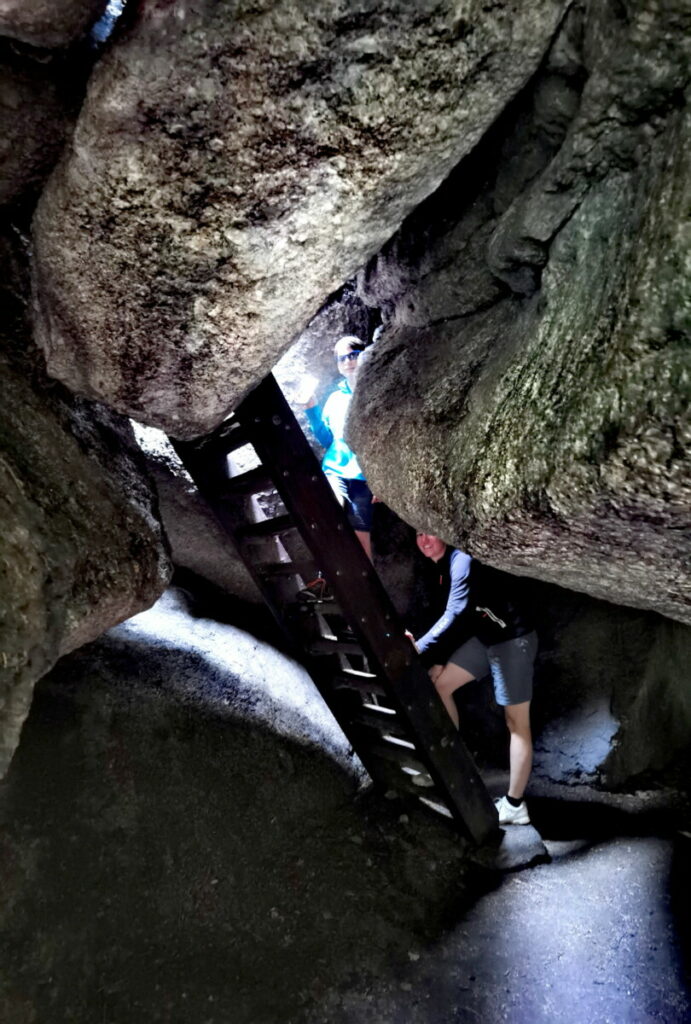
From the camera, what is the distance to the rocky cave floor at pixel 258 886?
2.82m

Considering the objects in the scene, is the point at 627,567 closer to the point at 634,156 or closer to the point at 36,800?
the point at 634,156

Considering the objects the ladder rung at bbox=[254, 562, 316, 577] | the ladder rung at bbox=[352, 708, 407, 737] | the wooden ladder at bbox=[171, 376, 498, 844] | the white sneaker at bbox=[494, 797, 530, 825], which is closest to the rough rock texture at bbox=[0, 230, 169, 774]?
the wooden ladder at bbox=[171, 376, 498, 844]

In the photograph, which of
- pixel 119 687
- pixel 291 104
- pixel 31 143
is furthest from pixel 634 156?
pixel 119 687

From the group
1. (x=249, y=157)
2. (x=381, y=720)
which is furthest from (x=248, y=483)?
(x=249, y=157)

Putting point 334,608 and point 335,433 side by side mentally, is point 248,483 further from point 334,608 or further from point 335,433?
point 335,433

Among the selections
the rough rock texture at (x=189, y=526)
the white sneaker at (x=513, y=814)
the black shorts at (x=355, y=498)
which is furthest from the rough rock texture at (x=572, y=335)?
the white sneaker at (x=513, y=814)

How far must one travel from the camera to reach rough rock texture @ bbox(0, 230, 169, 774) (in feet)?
5.82

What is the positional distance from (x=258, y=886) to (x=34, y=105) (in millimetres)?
3575

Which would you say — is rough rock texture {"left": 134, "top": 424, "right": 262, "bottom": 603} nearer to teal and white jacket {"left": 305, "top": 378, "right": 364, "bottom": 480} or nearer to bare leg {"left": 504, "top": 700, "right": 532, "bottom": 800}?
teal and white jacket {"left": 305, "top": 378, "right": 364, "bottom": 480}

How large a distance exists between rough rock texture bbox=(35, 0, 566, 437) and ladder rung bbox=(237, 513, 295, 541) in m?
1.29

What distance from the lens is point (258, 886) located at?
336cm

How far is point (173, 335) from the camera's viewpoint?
1.98 metres

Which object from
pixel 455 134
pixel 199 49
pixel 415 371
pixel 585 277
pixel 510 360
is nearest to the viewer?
pixel 199 49

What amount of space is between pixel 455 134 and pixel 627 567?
132cm
